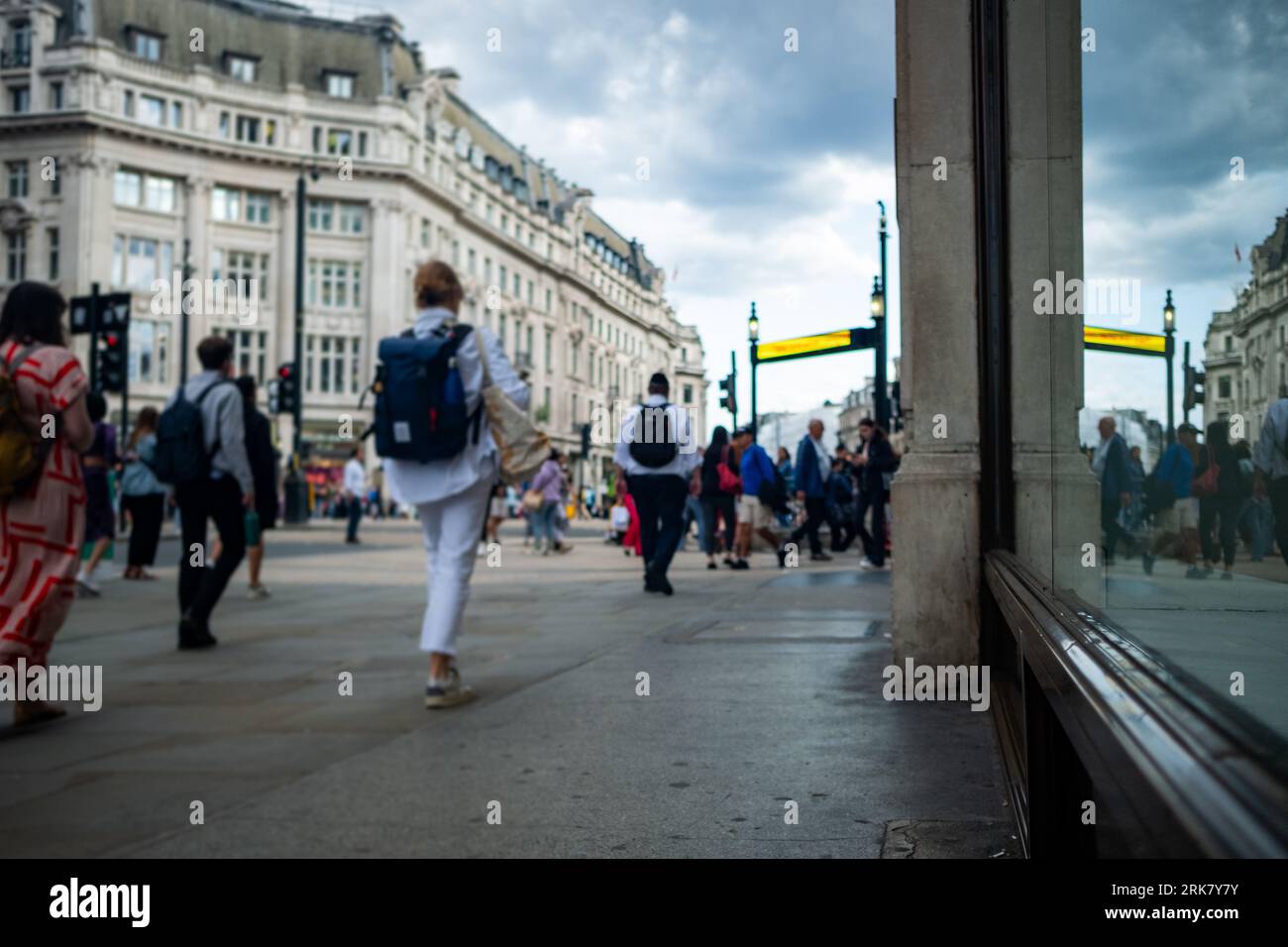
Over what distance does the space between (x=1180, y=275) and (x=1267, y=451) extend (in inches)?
18.4

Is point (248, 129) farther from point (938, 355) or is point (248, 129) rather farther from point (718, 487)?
Answer: point (938, 355)

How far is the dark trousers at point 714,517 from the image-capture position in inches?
588

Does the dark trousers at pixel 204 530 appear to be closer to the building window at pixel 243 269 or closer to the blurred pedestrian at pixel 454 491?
the blurred pedestrian at pixel 454 491

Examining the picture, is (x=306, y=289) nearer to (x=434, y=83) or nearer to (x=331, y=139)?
(x=331, y=139)

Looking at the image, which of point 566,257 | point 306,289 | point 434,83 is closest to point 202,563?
point 306,289

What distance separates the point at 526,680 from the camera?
5773 mm

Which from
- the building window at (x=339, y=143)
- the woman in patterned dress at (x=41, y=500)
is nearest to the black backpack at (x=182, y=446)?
the woman in patterned dress at (x=41, y=500)

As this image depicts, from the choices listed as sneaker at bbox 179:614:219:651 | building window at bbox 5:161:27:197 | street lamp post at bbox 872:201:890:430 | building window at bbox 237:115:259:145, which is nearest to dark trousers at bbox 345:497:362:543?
street lamp post at bbox 872:201:890:430

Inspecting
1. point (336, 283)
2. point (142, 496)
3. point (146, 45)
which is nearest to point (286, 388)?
point (142, 496)

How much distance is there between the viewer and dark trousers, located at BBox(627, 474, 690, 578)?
1041 cm

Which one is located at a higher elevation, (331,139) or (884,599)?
(331,139)

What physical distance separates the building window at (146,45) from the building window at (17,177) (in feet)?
22.6

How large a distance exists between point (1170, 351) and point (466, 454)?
4321mm

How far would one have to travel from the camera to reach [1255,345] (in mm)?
982
